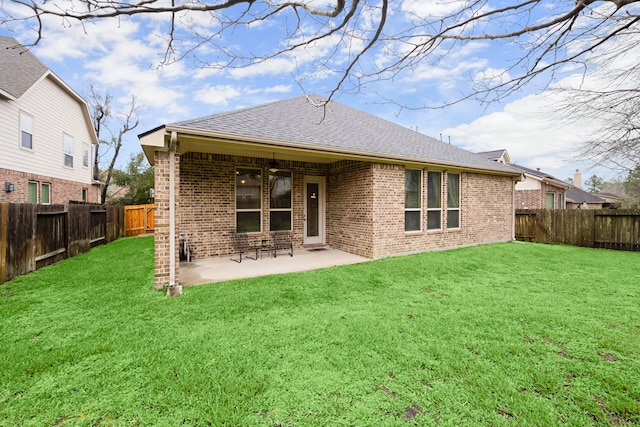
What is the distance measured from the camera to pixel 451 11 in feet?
9.30

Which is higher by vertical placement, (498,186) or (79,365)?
(498,186)

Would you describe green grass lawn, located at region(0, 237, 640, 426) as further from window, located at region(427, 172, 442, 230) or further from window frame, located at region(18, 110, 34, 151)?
window frame, located at region(18, 110, 34, 151)

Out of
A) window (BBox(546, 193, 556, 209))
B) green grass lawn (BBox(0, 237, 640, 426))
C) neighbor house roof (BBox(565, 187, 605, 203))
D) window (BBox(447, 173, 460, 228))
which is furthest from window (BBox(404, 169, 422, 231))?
neighbor house roof (BBox(565, 187, 605, 203))

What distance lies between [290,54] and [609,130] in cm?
487

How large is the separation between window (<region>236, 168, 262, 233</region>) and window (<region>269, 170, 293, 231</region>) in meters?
0.39

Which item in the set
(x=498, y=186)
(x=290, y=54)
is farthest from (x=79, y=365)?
(x=498, y=186)

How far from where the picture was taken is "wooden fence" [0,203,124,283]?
5.81 metres

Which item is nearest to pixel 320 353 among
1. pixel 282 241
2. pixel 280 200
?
pixel 282 241

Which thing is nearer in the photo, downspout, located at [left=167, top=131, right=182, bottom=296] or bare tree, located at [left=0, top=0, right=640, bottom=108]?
bare tree, located at [left=0, top=0, right=640, bottom=108]

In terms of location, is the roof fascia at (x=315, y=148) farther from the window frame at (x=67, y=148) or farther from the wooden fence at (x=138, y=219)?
the window frame at (x=67, y=148)

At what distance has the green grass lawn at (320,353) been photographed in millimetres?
2217

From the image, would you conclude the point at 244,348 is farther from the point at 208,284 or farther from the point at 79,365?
the point at 208,284

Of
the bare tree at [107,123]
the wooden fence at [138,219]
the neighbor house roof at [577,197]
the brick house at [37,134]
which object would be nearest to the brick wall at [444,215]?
the brick house at [37,134]

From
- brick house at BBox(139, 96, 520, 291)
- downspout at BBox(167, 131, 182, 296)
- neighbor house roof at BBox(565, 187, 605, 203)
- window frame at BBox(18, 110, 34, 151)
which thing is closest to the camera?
downspout at BBox(167, 131, 182, 296)
